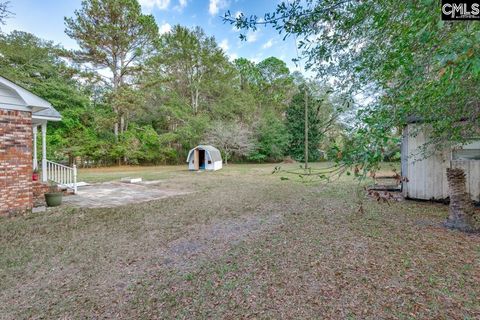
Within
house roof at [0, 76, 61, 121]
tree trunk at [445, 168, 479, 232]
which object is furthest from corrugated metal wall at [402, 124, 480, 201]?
house roof at [0, 76, 61, 121]

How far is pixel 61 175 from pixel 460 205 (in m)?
10.7

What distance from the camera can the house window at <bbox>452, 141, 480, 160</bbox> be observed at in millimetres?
5480

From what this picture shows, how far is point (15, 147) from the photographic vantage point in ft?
17.5

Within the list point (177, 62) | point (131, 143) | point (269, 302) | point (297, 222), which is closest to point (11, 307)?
point (269, 302)

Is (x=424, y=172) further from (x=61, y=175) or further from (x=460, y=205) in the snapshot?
(x=61, y=175)

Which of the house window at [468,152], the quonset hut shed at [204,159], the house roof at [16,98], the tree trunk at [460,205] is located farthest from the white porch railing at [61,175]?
the house window at [468,152]

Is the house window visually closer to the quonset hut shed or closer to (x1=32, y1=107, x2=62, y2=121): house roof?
(x1=32, y1=107, x2=62, y2=121): house roof

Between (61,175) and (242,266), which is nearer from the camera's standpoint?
(242,266)

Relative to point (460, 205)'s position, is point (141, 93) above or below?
above

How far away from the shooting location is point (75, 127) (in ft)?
65.4

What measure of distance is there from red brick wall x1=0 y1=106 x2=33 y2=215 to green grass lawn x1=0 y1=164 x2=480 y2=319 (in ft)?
1.69

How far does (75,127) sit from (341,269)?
23526 mm

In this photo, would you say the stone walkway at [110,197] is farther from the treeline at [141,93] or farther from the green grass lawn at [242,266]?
the treeline at [141,93]

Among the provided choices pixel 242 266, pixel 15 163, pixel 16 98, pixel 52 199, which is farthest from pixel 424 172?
pixel 16 98
